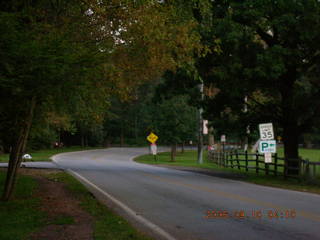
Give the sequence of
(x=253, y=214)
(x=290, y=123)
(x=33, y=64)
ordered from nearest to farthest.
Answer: (x=33, y=64) < (x=253, y=214) < (x=290, y=123)

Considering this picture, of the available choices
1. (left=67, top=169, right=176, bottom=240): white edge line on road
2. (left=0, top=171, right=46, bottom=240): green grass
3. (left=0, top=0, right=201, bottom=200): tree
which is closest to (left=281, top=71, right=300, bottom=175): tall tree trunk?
(left=0, top=0, right=201, bottom=200): tree

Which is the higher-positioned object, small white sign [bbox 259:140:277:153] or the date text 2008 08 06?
small white sign [bbox 259:140:277:153]

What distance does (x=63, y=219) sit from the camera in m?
9.70

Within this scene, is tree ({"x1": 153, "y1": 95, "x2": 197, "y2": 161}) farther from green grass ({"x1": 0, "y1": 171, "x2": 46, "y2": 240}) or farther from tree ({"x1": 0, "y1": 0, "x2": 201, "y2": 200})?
green grass ({"x1": 0, "y1": 171, "x2": 46, "y2": 240})

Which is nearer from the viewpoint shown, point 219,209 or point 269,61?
point 219,209

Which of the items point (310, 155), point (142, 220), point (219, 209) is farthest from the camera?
point (310, 155)

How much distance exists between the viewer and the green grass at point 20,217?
326 inches

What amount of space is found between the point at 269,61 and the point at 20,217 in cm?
1226

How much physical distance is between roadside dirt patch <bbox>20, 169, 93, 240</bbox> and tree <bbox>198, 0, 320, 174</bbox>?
29.1ft

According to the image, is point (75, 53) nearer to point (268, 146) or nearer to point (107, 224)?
point (107, 224)

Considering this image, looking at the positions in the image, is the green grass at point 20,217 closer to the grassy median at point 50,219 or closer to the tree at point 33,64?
the grassy median at point 50,219

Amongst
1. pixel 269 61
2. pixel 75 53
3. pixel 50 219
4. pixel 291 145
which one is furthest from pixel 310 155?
pixel 75 53

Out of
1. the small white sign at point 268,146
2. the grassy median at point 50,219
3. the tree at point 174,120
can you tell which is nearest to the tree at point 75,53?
the grassy median at point 50,219

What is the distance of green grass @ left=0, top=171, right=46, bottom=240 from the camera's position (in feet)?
27.2
